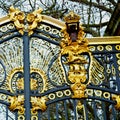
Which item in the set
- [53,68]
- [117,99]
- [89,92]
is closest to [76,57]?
[53,68]

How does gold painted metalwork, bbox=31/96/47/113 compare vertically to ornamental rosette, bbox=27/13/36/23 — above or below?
below

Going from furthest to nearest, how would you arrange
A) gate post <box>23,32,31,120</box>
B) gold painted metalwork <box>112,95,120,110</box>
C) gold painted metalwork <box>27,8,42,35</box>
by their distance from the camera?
gold painted metalwork <box>27,8,42,35</box>
gold painted metalwork <box>112,95,120,110</box>
gate post <box>23,32,31,120</box>

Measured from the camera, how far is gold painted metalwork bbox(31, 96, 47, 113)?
551cm

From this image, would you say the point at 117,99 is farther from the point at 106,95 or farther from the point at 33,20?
the point at 33,20

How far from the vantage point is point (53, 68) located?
19.1 feet

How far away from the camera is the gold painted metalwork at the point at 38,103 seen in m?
5.51

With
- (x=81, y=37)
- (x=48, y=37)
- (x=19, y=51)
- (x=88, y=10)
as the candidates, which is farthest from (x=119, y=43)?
(x=88, y=10)

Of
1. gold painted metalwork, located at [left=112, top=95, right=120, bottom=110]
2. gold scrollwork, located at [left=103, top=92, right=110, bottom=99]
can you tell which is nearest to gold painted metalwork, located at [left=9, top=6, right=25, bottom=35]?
gold scrollwork, located at [left=103, top=92, right=110, bottom=99]

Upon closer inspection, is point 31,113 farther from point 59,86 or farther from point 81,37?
point 81,37

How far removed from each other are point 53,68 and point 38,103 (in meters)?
0.56

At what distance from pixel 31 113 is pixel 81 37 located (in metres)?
1.26

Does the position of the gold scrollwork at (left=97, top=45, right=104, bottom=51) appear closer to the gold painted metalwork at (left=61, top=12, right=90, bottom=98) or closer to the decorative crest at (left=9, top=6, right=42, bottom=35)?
the gold painted metalwork at (left=61, top=12, right=90, bottom=98)

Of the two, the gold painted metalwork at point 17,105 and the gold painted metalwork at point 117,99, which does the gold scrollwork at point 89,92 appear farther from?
the gold painted metalwork at point 17,105

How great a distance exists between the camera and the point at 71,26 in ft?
19.1
